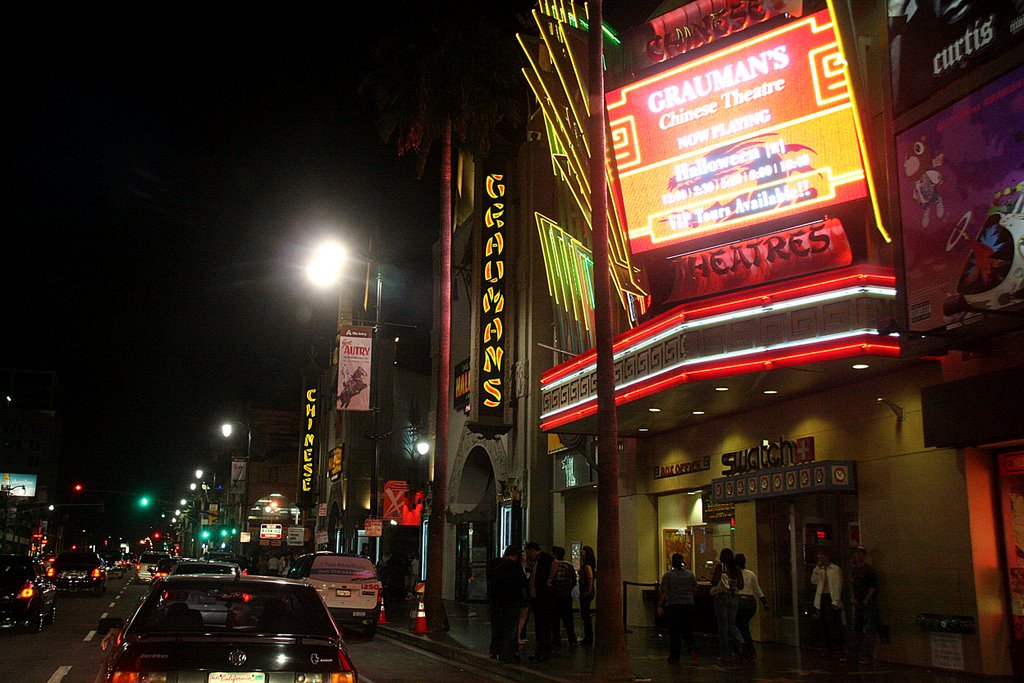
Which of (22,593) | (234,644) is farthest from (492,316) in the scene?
(234,644)

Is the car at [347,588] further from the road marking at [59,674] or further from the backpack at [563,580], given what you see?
the road marking at [59,674]

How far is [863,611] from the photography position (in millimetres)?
15180

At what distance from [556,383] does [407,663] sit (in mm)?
8395

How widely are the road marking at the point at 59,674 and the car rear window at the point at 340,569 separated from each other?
7215mm

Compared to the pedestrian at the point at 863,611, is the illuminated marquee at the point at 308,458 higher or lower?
higher

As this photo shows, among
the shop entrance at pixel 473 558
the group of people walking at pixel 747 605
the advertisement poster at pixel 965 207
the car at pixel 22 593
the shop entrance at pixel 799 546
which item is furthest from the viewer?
the shop entrance at pixel 473 558

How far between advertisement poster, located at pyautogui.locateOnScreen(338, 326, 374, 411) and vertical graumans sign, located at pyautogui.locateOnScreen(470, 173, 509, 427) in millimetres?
4715

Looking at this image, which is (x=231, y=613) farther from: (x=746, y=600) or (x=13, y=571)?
(x=13, y=571)

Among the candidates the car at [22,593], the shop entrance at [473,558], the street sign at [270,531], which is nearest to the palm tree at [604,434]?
the car at [22,593]

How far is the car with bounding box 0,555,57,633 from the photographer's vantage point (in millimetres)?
19734

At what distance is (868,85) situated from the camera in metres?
16.3

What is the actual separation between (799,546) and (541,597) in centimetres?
532

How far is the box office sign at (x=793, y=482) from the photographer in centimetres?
1642

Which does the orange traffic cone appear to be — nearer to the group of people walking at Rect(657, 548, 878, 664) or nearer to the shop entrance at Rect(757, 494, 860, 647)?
the group of people walking at Rect(657, 548, 878, 664)
